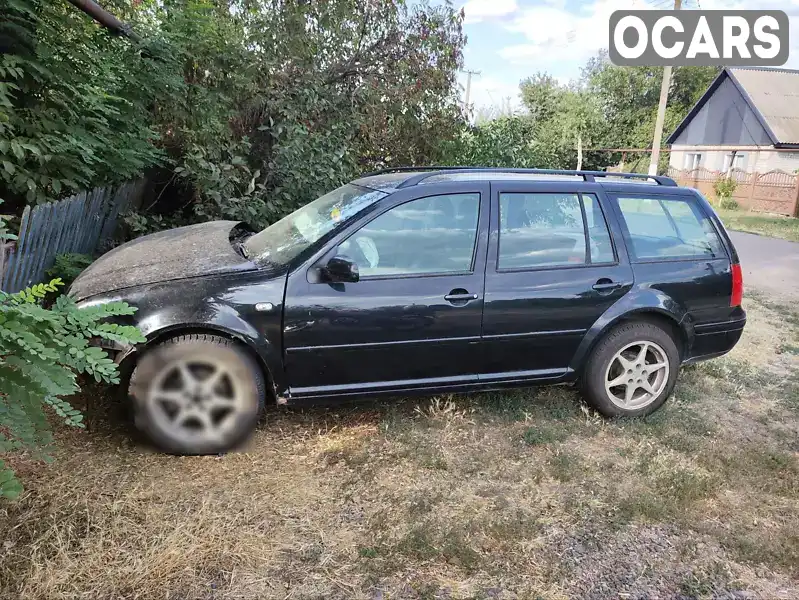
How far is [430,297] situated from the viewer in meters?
3.49

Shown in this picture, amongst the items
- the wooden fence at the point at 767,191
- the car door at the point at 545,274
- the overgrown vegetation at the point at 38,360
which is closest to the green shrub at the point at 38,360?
the overgrown vegetation at the point at 38,360

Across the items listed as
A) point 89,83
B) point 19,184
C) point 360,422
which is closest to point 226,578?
point 360,422

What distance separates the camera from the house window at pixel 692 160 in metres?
30.5

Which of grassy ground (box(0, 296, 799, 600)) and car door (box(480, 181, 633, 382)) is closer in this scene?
grassy ground (box(0, 296, 799, 600))

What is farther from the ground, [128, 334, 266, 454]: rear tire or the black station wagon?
the black station wagon

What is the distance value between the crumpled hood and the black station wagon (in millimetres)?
16

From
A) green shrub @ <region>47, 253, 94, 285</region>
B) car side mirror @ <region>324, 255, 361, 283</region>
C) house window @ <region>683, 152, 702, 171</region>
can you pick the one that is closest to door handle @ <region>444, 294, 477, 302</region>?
car side mirror @ <region>324, 255, 361, 283</region>

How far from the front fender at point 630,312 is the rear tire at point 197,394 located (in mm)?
2102

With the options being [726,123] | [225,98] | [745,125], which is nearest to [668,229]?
[225,98]

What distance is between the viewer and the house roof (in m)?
25.1

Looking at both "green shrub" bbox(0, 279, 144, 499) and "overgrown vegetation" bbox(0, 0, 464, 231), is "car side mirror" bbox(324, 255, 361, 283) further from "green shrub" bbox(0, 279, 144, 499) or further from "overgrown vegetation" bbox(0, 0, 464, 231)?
"overgrown vegetation" bbox(0, 0, 464, 231)

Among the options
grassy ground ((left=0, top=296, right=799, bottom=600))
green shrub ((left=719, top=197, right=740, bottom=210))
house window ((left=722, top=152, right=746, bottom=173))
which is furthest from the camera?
house window ((left=722, top=152, right=746, bottom=173))

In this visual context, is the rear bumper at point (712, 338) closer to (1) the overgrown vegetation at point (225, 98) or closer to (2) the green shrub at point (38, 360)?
(2) the green shrub at point (38, 360)

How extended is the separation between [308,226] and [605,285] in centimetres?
201
